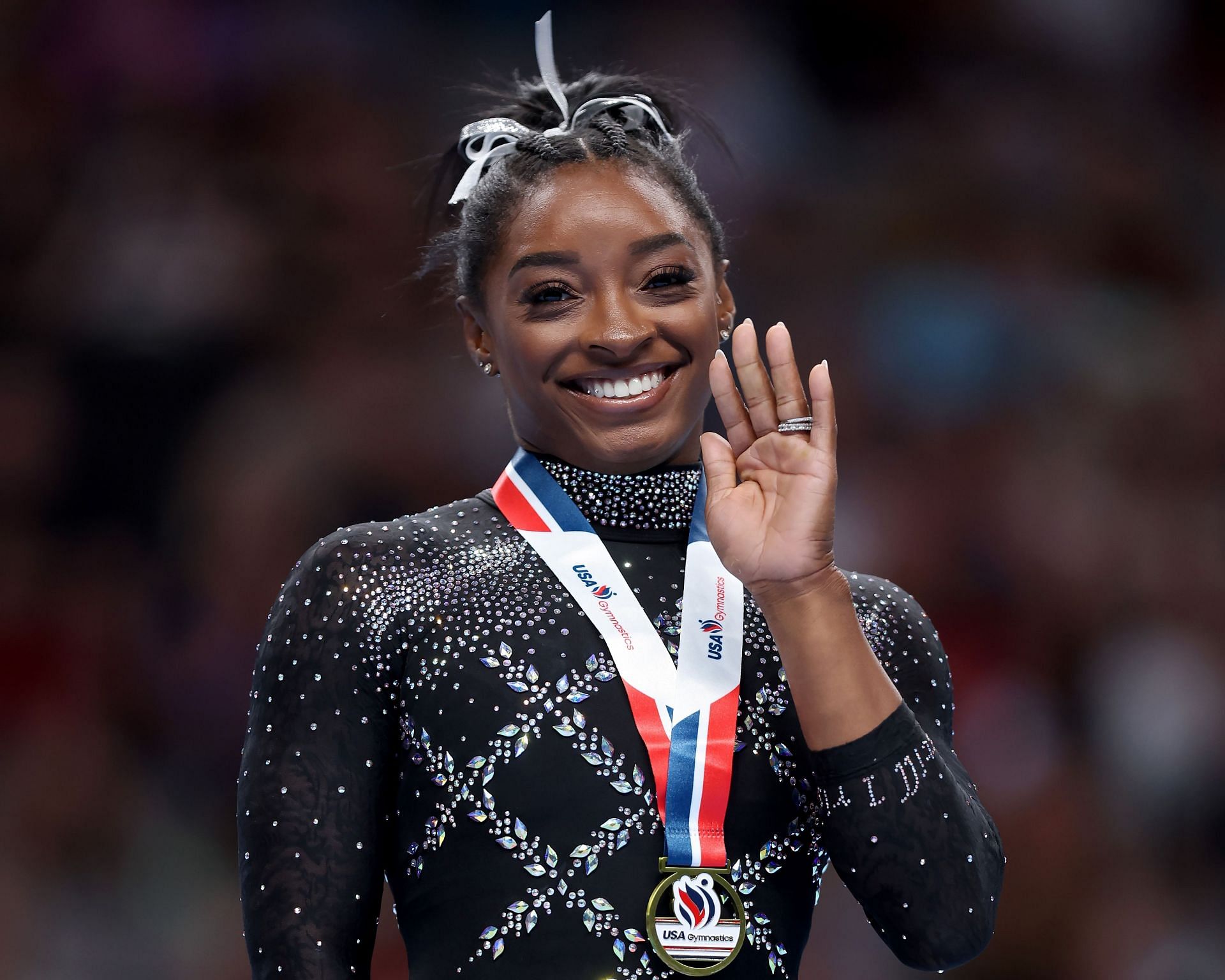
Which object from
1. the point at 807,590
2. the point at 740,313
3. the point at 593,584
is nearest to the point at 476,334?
the point at 593,584

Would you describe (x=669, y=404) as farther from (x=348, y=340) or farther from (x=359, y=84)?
(x=359, y=84)

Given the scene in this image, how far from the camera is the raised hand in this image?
165 cm

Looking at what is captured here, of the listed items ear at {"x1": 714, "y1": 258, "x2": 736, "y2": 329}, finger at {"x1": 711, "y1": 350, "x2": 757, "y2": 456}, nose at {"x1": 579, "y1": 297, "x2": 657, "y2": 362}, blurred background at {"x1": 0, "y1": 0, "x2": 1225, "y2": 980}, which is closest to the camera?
finger at {"x1": 711, "y1": 350, "x2": 757, "y2": 456}

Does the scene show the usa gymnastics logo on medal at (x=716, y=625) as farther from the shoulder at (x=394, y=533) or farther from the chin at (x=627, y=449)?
the shoulder at (x=394, y=533)

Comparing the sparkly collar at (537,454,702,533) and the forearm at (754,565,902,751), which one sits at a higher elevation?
the sparkly collar at (537,454,702,533)

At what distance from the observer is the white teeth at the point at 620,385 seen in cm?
188

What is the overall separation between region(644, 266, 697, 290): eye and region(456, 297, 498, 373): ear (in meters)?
0.25

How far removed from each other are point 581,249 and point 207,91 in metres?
2.41

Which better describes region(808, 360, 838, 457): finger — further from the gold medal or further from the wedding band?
the gold medal

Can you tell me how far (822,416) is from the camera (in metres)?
1.66

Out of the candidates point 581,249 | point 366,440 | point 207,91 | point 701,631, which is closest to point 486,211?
point 581,249

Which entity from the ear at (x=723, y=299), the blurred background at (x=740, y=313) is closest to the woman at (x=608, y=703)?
the ear at (x=723, y=299)

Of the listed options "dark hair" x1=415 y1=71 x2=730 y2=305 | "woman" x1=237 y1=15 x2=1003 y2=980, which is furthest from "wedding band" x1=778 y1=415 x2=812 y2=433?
"dark hair" x1=415 y1=71 x2=730 y2=305

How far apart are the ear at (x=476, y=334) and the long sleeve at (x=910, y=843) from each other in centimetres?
71
